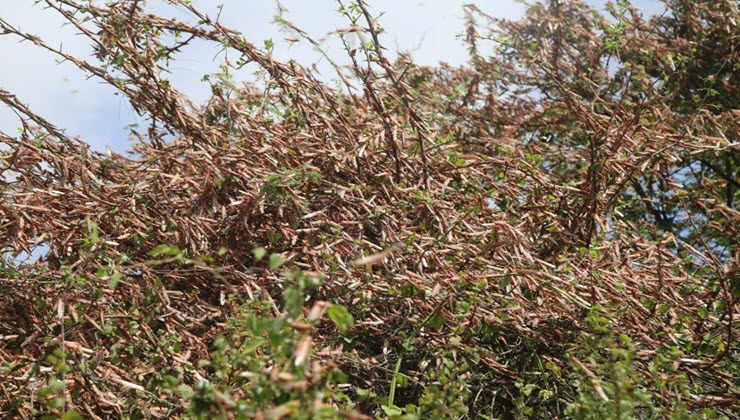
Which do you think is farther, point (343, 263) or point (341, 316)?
point (343, 263)

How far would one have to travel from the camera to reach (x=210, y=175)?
14.3ft

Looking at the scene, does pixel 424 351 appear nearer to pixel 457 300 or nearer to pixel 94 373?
pixel 457 300

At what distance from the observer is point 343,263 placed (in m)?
3.94

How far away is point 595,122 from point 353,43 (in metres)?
1.70

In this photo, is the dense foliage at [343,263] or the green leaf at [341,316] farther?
the dense foliage at [343,263]

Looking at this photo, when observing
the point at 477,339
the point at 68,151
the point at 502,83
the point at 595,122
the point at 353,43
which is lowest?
the point at 477,339

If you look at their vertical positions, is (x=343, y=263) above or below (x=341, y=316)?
above

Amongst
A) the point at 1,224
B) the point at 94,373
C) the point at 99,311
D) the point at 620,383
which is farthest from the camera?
the point at 1,224

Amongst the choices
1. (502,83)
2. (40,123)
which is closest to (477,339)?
(40,123)

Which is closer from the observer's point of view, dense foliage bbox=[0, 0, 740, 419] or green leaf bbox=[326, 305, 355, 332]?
green leaf bbox=[326, 305, 355, 332]

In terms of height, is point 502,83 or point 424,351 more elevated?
point 502,83

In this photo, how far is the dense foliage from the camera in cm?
344

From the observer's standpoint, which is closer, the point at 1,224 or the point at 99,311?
the point at 99,311

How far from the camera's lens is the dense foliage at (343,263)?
11.3ft
